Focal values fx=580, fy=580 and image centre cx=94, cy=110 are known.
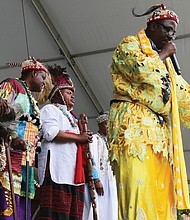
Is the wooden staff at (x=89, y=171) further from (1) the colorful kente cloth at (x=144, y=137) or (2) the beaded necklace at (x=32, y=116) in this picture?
(1) the colorful kente cloth at (x=144, y=137)

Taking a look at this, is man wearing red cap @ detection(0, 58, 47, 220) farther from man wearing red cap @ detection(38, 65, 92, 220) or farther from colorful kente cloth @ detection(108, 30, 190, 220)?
colorful kente cloth @ detection(108, 30, 190, 220)

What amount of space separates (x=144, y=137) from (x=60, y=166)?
4.03 ft

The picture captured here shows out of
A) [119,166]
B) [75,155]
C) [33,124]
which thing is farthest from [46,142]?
[119,166]

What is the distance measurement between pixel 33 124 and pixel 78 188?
2.68ft

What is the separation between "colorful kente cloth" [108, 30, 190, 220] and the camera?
3.23m

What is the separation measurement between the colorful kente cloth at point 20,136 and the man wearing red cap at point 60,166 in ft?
1.59

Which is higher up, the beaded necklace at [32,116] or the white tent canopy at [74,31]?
the white tent canopy at [74,31]

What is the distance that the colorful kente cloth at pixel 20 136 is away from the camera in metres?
3.61

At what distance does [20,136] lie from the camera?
3.73 meters

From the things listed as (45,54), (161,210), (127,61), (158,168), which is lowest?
(161,210)

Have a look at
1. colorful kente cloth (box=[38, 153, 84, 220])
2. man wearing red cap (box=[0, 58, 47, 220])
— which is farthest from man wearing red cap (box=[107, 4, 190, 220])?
colorful kente cloth (box=[38, 153, 84, 220])

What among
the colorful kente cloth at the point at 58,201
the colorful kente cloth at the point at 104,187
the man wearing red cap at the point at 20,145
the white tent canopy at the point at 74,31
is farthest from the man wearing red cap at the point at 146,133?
the white tent canopy at the point at 74,31

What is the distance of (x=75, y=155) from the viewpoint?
4527mm

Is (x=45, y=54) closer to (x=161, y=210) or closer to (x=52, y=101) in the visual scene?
(x=52, y=101)
